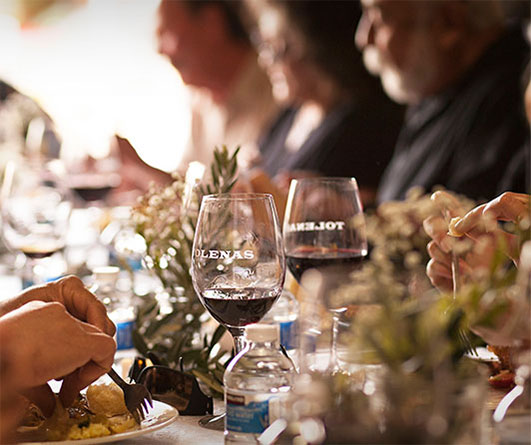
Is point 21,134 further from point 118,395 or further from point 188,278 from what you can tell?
point 118,395

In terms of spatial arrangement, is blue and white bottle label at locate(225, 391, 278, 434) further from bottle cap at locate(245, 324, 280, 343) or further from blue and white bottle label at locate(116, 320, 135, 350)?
blue and white bottle label at locate(116, 320, 135, 350)

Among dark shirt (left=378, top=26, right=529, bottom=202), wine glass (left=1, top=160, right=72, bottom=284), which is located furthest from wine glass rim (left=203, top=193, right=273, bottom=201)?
dark shirt (left=378, top=26, right=529, bottom=202)

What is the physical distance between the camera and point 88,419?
0.76 meters

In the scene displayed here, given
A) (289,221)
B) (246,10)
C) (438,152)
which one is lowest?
(438,152)

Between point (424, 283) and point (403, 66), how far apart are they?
2126mm

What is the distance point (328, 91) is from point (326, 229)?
2.69m

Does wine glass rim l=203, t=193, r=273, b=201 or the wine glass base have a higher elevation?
wine glass rim l=203, t=193, r=273, b=201

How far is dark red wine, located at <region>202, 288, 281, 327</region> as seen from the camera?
847 millimetres

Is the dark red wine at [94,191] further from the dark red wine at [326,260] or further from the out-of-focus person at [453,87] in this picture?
the dark red wine at [326,260]

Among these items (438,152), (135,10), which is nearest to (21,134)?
(438,152)

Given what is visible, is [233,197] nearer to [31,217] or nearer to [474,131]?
[31,217]

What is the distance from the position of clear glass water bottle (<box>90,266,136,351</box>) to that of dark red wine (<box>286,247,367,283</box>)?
282 mm

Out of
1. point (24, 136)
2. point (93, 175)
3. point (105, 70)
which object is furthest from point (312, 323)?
point (105, 70)

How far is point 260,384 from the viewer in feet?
2.37
